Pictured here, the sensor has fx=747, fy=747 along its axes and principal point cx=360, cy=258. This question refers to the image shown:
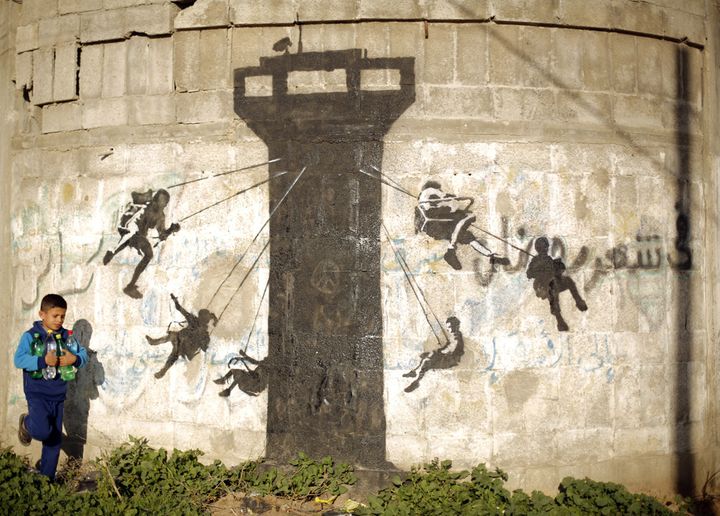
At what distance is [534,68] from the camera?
20.0ft

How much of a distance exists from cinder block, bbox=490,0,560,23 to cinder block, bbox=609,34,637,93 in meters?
0.58

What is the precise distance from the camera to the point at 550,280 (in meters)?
6.03

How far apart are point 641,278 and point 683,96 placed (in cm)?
168

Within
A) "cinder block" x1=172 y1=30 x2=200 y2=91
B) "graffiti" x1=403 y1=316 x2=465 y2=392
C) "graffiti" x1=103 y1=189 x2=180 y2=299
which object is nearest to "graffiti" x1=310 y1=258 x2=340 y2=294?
"graffiti" x1=403 y1=316 x2=465 y2=392

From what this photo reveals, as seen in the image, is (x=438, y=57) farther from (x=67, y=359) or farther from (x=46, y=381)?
(x=46, y=381)

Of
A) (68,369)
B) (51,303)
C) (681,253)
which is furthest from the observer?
(681,253)

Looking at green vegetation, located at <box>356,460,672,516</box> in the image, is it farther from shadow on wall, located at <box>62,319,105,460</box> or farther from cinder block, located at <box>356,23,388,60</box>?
cinder block, located at <box>356,23,388,60</box>

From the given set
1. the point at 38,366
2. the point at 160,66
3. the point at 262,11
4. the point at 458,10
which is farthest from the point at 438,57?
the point at 38,366

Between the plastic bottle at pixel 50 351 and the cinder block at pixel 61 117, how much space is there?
2.05 metres

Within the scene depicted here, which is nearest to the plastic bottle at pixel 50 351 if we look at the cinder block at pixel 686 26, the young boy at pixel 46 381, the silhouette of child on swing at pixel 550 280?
the young boy at pixel 46 381

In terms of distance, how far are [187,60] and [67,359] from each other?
2.65 meters

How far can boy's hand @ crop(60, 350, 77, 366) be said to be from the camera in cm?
566

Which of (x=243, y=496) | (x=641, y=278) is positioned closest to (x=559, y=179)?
(x=641, y=278)

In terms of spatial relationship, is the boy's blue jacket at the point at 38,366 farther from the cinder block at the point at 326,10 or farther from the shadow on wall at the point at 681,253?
the shadow on wall at the point at 681,253
